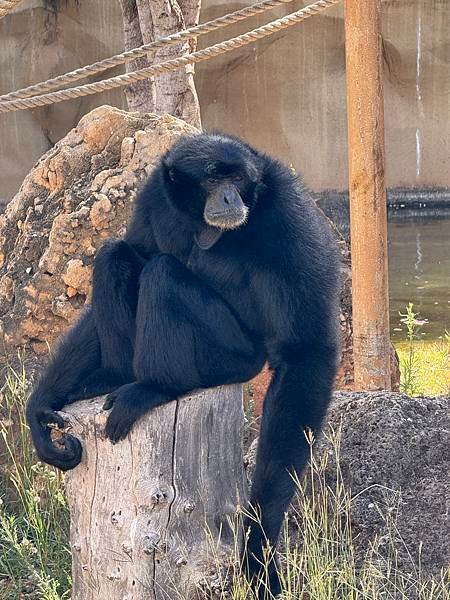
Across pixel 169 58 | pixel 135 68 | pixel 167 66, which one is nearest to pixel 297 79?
pixel 135 68

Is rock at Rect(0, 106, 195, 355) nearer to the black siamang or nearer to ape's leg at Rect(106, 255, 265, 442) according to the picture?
the black siamang

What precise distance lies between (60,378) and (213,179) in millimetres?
1031

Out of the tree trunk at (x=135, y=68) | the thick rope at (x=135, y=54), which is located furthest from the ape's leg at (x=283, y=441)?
the tree trunk at (x=135, y=68)

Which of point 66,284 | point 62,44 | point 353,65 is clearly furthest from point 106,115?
→ point 62,44

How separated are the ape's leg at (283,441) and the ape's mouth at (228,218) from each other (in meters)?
0.56

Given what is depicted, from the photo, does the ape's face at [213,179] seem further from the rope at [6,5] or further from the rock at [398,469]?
the rock at [398,469]

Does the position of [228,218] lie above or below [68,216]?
below

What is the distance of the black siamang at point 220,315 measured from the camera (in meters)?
3.79

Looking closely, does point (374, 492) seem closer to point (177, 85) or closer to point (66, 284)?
point (66, 284)

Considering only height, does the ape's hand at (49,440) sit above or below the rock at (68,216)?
below

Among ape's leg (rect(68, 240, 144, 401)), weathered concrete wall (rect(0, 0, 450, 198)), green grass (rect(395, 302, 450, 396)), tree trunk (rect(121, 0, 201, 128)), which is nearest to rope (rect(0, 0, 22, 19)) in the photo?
ape's leg (rect(68, 240, 144, 401))

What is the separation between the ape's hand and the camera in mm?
3783

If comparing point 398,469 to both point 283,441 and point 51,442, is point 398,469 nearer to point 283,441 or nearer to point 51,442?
point 283,441

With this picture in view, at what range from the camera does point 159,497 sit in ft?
12.0
